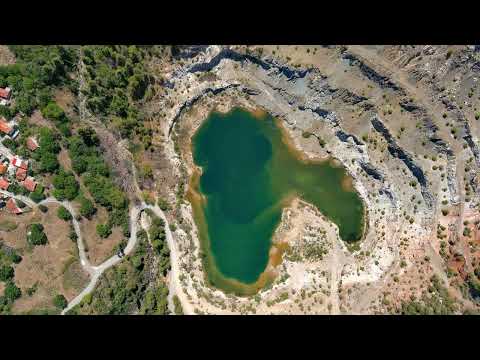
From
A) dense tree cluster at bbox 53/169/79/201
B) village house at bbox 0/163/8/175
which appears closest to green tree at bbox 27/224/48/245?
dense tree cluster at bbox 53/169/79/201

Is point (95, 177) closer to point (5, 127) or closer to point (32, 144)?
point (32, 144)

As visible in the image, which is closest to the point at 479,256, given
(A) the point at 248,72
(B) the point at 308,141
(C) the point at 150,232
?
(B) the point at 308,141

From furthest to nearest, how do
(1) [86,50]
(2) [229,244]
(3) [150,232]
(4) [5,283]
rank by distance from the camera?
(2) [229,244] < (3) [150,232] < (1) [86,50] < (4) [5,283]

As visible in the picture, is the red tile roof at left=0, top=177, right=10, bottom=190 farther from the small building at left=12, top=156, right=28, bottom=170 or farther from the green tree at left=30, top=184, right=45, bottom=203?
the green tree at left=30, top=184, right=45, bottom=203

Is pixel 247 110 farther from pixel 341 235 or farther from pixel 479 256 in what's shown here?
pixel 479 256

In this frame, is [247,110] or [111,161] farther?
[247,110]

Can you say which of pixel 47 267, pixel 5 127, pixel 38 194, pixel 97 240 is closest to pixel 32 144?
pixel 5 127

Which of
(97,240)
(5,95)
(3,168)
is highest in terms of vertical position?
(5,95)
